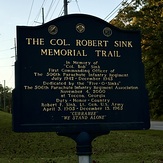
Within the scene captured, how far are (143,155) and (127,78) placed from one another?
19.9 ft

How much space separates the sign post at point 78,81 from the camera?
20.7 feet

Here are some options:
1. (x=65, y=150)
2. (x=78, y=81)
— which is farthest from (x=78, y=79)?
(x=65, y=150)

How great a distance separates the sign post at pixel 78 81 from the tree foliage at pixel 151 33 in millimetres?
14585

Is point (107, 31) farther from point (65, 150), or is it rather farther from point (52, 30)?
point (65, 150)

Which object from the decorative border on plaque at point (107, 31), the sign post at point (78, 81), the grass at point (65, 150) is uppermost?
the decorative border on plaque at point (107, 31)

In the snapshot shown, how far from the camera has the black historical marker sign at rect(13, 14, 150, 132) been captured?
6.32 metres

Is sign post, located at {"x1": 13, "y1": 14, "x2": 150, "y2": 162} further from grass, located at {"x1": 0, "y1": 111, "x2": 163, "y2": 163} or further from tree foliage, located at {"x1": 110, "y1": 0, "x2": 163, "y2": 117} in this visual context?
tree foliage, located at {"x1": 110, "y1": 0, "x2": 163, "y2": 117}

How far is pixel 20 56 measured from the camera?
6387 mm

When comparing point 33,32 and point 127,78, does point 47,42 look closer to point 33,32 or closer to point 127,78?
point 33,32

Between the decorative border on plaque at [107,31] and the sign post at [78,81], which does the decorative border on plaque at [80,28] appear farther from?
the decorative border on plaque at [107,31]

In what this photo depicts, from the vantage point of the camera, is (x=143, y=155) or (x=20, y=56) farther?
(x=143, y=155)

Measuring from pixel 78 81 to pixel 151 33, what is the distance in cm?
1594

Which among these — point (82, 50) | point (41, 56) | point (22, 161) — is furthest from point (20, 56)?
point (22, 161)

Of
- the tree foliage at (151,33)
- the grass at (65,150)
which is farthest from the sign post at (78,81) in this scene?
the tree foliage at (151,33)
